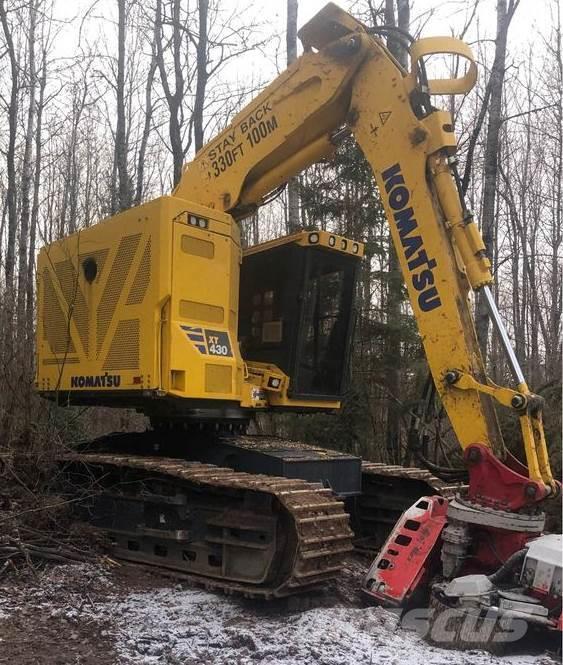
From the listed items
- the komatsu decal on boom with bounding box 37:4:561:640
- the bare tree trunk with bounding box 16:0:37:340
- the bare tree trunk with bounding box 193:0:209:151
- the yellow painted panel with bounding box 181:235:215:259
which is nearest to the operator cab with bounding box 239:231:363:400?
the komatsu decal on boom with bounding box 37:4:561:640

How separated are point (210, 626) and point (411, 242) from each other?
10.2 feet

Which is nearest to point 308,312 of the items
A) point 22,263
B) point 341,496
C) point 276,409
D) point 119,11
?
point 276,409

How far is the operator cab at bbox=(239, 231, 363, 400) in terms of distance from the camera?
270 inches

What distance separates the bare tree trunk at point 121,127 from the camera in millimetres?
17078

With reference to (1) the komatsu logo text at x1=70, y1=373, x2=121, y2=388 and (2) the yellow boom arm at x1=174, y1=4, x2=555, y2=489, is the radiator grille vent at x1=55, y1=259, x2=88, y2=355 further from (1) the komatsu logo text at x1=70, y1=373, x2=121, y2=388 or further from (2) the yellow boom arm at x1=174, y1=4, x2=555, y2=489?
(2) the yellow boom arm at x1=174, y1=4, x2=555, y2=489

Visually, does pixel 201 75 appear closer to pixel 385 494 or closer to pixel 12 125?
pixel 12 125

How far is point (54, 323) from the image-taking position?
7.45 metres

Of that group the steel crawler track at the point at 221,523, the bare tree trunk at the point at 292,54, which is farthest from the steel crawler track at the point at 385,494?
the bare tree trunk at the point at 292,54

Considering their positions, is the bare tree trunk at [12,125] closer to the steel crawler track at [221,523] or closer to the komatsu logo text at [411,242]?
the steel crawler track at [221,523]

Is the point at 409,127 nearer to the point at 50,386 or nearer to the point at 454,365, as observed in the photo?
the point at 454,365

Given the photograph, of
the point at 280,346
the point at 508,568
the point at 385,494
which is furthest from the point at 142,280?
the point at 508,568

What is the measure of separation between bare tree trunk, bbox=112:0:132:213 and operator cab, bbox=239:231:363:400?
9.73 meters

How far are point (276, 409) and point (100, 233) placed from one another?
7.77ft

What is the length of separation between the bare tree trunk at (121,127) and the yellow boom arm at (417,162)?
1045cm
